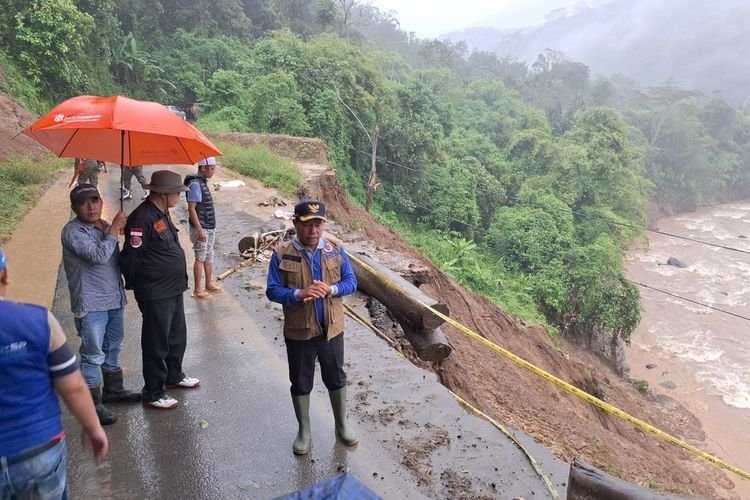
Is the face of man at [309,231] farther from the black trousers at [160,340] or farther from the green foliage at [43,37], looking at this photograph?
the green foliage at [43,37]

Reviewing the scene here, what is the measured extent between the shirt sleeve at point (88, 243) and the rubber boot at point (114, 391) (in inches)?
42.1

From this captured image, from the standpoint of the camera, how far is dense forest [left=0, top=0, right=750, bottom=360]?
1736cm

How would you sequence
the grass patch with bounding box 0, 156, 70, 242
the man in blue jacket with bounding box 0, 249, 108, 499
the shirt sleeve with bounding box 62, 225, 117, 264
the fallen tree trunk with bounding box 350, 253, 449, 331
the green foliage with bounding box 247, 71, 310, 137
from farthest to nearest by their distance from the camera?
the green foliage with bounding box 247, 71, 310, 137 < the grass patch with bounding box 0, 156, 70, 242 < the fallen tree trunk with bounding box 350, 253, 449, 331 < the shirt sleeve with bounding box 62, 225, 117, 264 < the man in blue jacket with bounding box 0, 249, 108, 499

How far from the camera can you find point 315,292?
3.07 metres

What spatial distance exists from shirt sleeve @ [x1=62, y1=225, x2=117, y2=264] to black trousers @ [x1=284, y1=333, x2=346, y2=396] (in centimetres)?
126

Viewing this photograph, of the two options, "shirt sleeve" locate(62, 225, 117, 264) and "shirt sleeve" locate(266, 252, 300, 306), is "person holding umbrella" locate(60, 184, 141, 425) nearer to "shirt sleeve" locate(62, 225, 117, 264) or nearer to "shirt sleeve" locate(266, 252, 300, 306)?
"shirt sleeve" locate(62, 225, 117, 264)

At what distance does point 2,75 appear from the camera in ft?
52.1

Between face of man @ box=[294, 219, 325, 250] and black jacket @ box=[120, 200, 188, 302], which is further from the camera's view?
black jacket @ box=[120, 200, 188, 302]

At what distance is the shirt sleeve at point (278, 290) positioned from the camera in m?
3.13

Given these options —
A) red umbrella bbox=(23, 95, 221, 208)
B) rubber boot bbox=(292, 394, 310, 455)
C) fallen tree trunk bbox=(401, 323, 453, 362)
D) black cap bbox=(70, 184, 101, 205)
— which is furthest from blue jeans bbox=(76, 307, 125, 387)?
fallen tree trunk bbox=(401, 323, 453, 362)

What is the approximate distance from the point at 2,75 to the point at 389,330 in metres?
16.3

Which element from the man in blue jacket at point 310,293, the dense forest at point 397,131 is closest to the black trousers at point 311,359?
the man in blue jacket at point 310,293

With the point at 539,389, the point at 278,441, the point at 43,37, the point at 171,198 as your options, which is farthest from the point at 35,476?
the point at 43,37

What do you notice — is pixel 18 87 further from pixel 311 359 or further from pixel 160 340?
pixel 311 359
